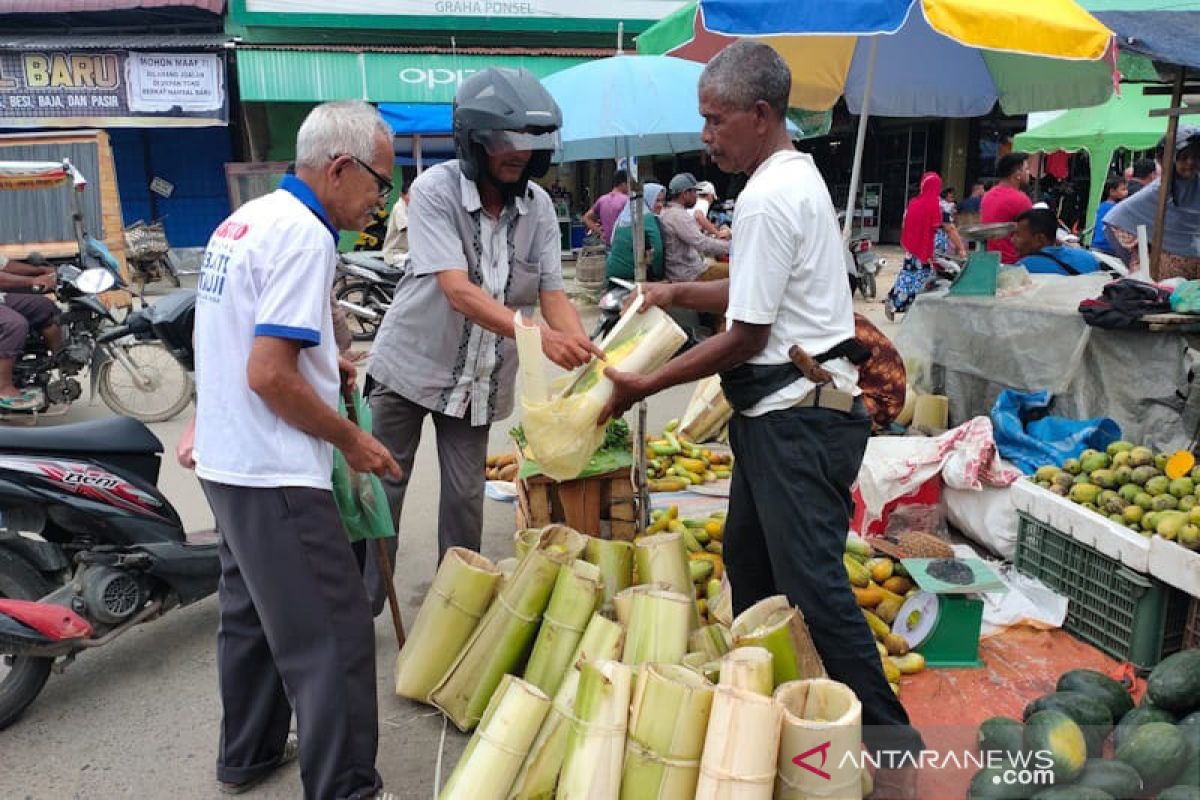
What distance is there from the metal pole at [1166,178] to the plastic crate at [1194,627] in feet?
9.68

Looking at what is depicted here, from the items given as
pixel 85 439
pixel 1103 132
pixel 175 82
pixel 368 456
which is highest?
pixel 175 82

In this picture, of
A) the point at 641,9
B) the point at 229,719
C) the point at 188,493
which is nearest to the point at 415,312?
the point at 229,719

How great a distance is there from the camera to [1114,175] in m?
16.9

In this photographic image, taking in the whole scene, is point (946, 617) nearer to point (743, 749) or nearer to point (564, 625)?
point (564, 625)

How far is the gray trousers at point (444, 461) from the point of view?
3.44m

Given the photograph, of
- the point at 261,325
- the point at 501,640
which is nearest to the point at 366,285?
the point at 501,640

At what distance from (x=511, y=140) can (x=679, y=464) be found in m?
2.87

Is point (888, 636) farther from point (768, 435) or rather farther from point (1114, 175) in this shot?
point (1114, 175)

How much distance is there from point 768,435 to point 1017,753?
A: 101 centimetres

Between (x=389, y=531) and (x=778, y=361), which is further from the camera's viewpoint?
(x=389, y=531)

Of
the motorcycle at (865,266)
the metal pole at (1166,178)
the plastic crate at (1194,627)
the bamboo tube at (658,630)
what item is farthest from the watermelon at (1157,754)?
the motorcycle at (865,266)

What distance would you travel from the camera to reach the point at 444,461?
11.6 ft

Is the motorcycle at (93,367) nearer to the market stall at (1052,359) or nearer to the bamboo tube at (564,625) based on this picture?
the bamboo tube at (564,625)

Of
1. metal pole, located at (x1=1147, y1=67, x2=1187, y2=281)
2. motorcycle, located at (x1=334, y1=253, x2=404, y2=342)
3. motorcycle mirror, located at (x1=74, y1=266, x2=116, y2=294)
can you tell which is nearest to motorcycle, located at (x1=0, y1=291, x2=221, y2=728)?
motorcycle mirror, located at (x1=74, y1=266, x2=116, y2=294)
